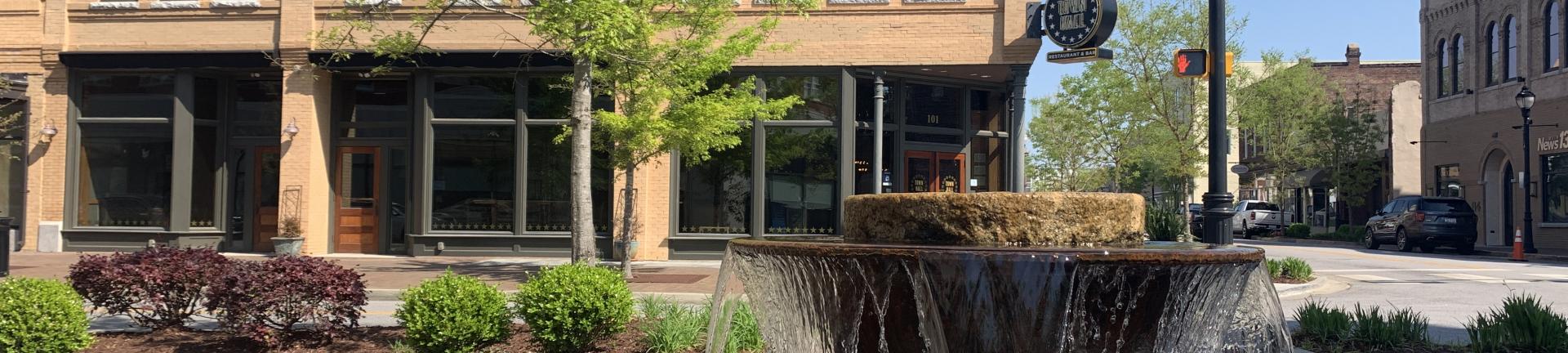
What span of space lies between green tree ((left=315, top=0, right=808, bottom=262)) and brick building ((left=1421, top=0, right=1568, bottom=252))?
2293cm

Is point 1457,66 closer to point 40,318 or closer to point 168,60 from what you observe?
point 168,60

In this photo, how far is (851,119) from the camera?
63.2 ft

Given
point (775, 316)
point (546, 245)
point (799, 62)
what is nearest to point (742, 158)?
point (799, 62)

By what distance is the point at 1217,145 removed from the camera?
10.8 meters

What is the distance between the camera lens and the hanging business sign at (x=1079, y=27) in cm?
1707

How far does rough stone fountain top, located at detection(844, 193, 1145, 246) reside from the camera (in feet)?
17.6

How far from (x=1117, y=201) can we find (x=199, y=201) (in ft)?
65.8

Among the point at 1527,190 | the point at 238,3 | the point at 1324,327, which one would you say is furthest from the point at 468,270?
the point at 1527,190

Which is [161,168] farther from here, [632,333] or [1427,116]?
[1427,116]

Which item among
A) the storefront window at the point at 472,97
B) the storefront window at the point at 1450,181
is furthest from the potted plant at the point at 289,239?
the storefront window at the point at 1450,181

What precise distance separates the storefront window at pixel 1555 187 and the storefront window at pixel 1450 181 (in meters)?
4.55

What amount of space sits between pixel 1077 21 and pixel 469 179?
1121 centimetres

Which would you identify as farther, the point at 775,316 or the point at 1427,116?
the point at 1427,116

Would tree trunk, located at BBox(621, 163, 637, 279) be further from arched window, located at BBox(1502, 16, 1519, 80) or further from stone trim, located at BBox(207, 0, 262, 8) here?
arched window, located at BBox(1502, 16, 1519, 80)
